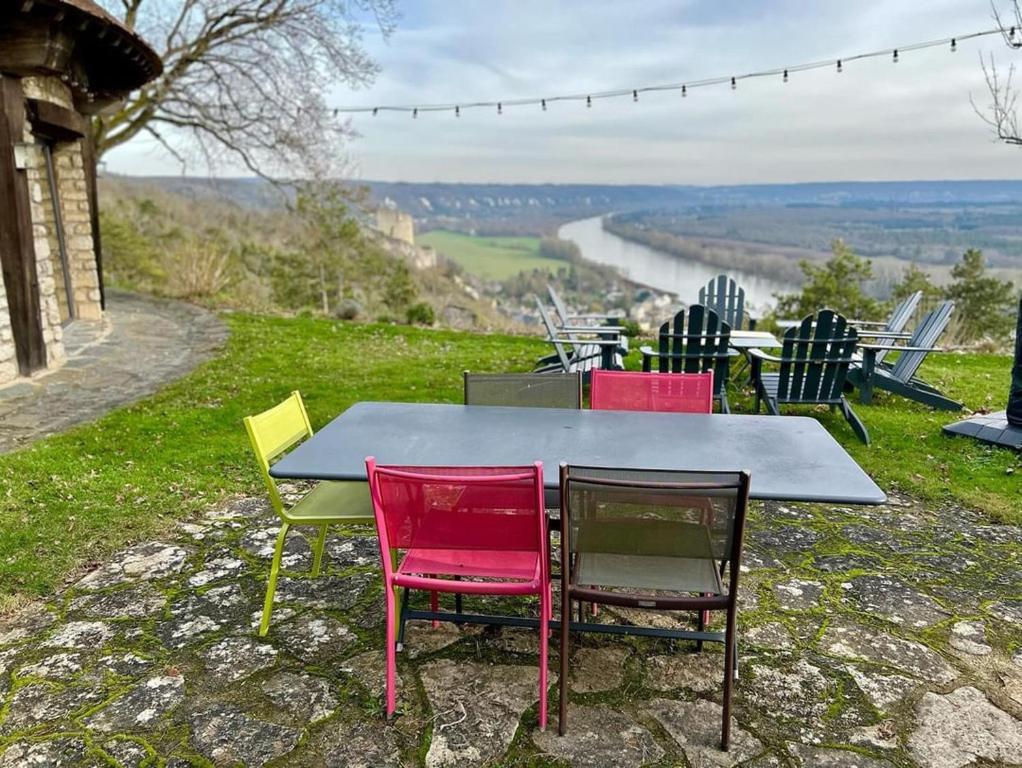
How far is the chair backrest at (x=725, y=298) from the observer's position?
6.82m

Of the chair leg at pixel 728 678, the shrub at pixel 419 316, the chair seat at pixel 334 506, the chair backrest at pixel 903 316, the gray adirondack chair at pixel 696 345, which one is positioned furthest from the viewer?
the shrub at pixel 419 316

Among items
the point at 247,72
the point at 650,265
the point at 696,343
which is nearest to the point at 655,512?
the point at 696,343

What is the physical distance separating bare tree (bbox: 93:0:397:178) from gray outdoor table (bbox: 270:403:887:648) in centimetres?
1117

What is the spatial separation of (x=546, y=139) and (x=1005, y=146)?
18.3 metres

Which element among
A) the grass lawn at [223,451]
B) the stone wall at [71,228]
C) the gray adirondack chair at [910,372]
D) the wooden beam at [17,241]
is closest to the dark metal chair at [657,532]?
the grass lawn at [223,451]

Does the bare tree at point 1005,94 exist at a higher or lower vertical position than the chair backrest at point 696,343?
higher

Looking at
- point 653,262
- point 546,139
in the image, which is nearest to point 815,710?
point 546,139

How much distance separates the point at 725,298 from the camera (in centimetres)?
684

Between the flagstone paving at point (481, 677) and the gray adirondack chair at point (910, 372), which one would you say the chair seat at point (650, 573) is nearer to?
the flagstone paving at point (481, 677)

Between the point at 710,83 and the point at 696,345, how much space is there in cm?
492

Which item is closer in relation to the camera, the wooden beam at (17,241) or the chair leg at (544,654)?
the chair leg at (544,654)

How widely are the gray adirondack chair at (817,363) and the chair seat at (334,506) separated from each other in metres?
3.09

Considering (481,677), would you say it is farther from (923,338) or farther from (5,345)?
(5,345)

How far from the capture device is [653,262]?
2758 cm
